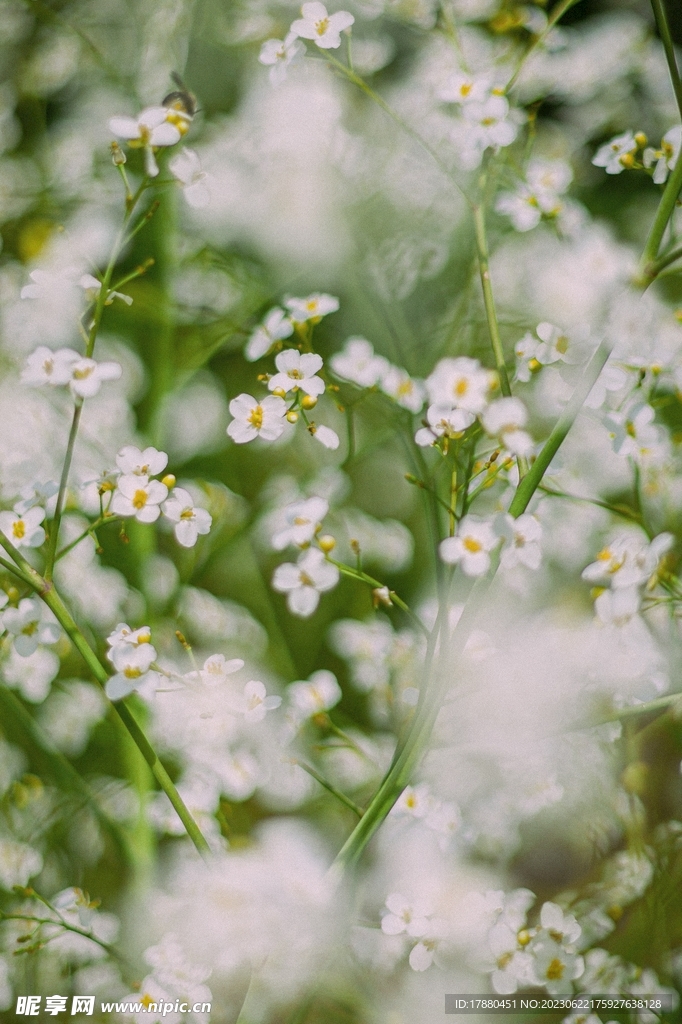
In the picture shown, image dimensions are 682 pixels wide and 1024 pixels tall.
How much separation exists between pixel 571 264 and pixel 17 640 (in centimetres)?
44

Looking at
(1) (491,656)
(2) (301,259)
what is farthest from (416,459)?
(2) (301,259)

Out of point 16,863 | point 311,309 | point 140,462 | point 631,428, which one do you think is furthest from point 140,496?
point 16,863

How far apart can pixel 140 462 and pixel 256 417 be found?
58 millimetres

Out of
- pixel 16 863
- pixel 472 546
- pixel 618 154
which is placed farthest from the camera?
pixel 16 863

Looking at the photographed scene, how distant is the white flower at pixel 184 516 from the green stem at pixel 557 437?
14cm

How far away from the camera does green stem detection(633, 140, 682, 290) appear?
0.28 m

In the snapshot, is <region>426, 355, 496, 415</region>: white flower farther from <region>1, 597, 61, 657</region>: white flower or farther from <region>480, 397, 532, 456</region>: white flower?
<region>1, 597, 61, 657</region>: white flower

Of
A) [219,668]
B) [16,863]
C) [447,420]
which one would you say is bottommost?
[16,863]

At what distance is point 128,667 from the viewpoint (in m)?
0.29

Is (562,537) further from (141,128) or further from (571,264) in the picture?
(141,128)

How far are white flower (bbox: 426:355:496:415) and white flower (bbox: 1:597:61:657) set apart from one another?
21cm

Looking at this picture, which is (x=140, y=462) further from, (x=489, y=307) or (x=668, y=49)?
(x=668, y=49)

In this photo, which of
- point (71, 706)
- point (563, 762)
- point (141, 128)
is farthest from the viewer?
point (71, 706)

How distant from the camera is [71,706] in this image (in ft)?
2.01
